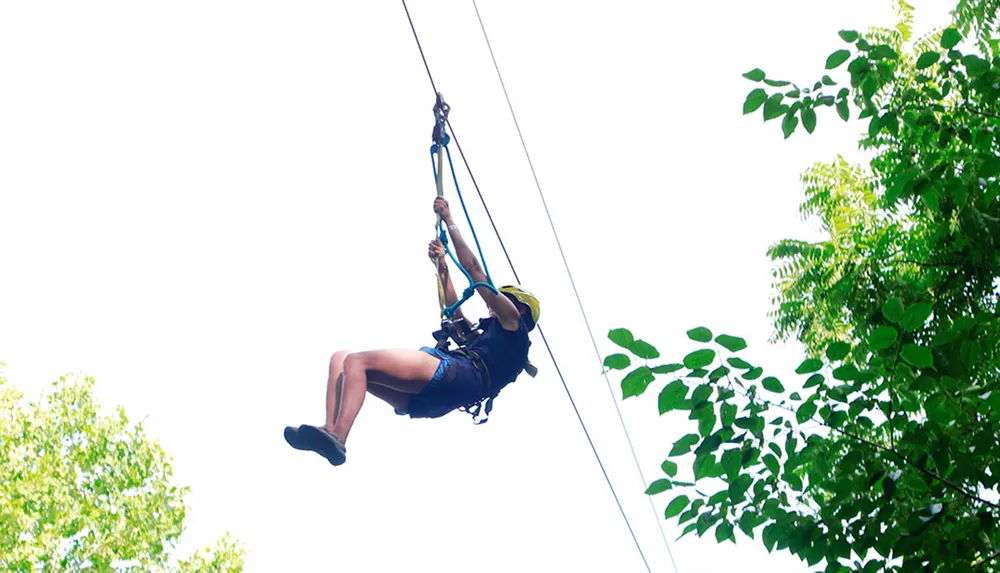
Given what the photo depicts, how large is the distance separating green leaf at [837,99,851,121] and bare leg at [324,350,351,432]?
2337mm

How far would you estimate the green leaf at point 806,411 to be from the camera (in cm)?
218

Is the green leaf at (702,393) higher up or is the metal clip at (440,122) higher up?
the metal clip at (440,122)

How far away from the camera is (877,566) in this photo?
7.00ft

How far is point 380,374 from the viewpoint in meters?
4.10

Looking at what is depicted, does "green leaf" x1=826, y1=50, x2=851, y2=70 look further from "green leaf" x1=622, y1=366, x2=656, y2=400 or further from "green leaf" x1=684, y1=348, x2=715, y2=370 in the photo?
"green leaf" x1=622, y1=366, x2=656, y2=400

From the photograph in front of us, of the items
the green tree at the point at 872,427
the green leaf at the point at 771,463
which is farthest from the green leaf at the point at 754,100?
the green leaf at the point at 771,463

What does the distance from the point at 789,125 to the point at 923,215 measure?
447 centimetres

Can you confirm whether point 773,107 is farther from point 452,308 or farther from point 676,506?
point 452,308

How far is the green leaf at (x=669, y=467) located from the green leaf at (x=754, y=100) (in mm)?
863

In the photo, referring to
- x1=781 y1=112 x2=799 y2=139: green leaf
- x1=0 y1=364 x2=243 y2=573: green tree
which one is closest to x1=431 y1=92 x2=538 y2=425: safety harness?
x1=781 y1=112 x2=799 y2=139: green leaf

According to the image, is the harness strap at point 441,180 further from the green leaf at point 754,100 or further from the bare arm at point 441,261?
the green leaf at point 754,100

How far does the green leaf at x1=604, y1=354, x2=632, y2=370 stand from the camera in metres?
1.97

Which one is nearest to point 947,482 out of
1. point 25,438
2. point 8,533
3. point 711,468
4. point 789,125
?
point 711,468

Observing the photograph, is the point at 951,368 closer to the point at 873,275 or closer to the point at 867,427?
the point at 867,427
